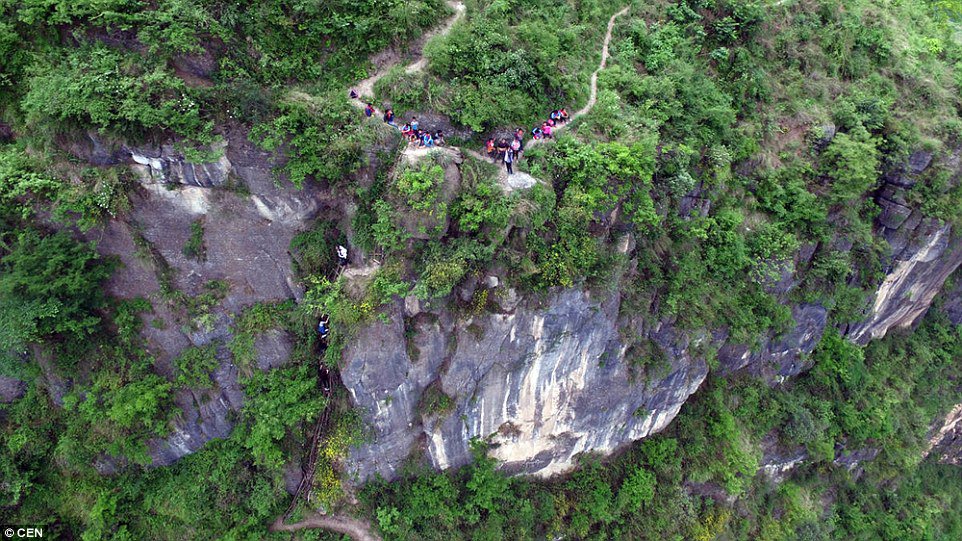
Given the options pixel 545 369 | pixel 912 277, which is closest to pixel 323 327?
pixel 545 369

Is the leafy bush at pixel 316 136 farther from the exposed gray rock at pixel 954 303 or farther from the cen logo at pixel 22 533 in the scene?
the exposed gray rock at pixel 954 303

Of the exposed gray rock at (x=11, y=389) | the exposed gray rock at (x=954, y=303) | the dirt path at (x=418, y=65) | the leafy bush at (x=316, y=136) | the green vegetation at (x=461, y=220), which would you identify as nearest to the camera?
the green vegetation at (x=461, y=220)

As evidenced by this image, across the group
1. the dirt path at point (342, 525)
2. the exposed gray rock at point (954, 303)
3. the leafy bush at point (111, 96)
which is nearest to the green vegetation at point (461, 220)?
the leafy bush at point (111, 96)

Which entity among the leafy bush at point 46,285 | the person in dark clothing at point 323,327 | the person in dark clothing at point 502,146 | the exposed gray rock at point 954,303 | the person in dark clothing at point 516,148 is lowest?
the exposed gray rock at point 954,303

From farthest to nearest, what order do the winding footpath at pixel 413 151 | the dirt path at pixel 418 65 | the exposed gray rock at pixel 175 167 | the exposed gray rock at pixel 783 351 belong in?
1. the exposed gray rock at pixel 783 351
2. the dirt path at pixel 418 65
3. the winding footpath at pixel 413 151
4. the exposed gray rock at pixel 175 167

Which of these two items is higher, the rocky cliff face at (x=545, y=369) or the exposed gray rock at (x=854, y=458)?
the rocky cliff face at (x=545, y=369)

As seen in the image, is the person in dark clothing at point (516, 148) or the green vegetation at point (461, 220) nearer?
the green vegetation at point (461, 220)

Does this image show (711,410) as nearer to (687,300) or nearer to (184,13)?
(687,300)

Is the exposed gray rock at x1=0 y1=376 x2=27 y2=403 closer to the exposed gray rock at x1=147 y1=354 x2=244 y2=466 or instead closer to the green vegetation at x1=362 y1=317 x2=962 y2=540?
the exposed gray rock at x1=147 y1=354 x2=244 y2=466
